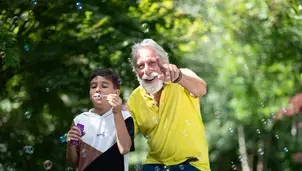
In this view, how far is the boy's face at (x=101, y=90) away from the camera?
13.4 feet

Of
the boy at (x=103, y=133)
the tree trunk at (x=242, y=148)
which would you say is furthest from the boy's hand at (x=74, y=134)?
the tree trunk at (x=242, y=148)

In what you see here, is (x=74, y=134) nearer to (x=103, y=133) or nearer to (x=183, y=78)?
(x=103, y=133)

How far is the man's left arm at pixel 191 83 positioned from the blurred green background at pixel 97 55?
8.93 ft

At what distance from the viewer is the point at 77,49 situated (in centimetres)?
801

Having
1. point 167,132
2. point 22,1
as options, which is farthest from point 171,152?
point 22,1

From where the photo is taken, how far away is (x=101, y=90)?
13.5 feet

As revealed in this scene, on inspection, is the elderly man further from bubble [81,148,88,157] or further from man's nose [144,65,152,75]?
bubble [81,148,88,157]

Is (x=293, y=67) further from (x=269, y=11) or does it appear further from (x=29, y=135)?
(x=29, y=135)

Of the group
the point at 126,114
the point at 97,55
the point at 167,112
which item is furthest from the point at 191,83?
the point at 97,55

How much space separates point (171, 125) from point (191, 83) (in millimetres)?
251

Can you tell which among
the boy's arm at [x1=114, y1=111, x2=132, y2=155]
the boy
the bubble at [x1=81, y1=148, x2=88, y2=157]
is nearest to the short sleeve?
the boy

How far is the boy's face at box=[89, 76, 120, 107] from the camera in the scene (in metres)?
4.09

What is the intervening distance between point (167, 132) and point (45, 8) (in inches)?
162

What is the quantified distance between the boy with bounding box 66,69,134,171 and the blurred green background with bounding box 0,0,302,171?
271 cm
